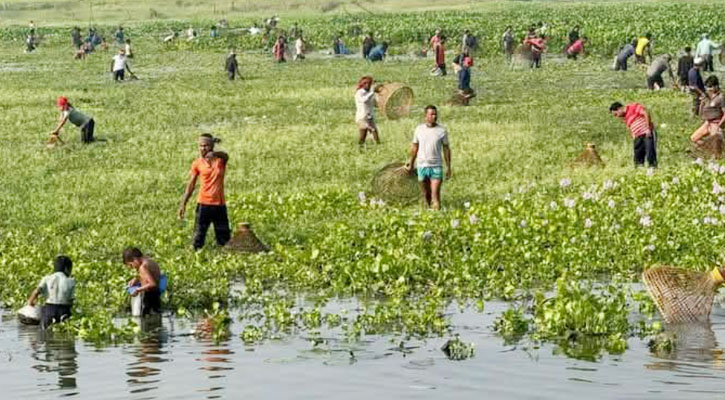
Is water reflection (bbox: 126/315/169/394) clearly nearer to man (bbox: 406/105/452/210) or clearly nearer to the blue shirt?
man (bbox: 406/105/452/210)

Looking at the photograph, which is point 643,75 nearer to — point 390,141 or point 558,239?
point 390,141

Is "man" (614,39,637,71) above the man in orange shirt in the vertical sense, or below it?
Result: above

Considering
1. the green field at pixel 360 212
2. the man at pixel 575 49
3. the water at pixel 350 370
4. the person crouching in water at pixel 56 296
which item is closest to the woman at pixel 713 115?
the green field at pixel 360 212

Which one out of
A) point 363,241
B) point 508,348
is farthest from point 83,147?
point 508,348

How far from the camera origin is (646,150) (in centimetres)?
2820

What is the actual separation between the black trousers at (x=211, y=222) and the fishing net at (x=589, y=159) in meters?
8.64

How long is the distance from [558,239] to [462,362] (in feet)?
21.2

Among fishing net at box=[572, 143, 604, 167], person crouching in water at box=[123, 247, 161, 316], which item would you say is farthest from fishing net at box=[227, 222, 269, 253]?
fishing net at box=[572, 143, 604, 167]

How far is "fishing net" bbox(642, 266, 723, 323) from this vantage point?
17062 mm

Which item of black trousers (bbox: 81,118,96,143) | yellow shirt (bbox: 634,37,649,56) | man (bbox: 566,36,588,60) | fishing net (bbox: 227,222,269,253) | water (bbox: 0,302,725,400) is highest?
man (bbox: 566,36,588,60)

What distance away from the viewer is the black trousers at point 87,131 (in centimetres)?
3534

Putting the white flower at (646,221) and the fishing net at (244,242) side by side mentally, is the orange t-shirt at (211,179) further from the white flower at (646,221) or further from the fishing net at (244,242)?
the white flower at (646,221)

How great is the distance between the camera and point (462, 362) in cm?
1552

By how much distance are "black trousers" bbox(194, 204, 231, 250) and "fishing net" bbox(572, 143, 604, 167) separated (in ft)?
28.3
